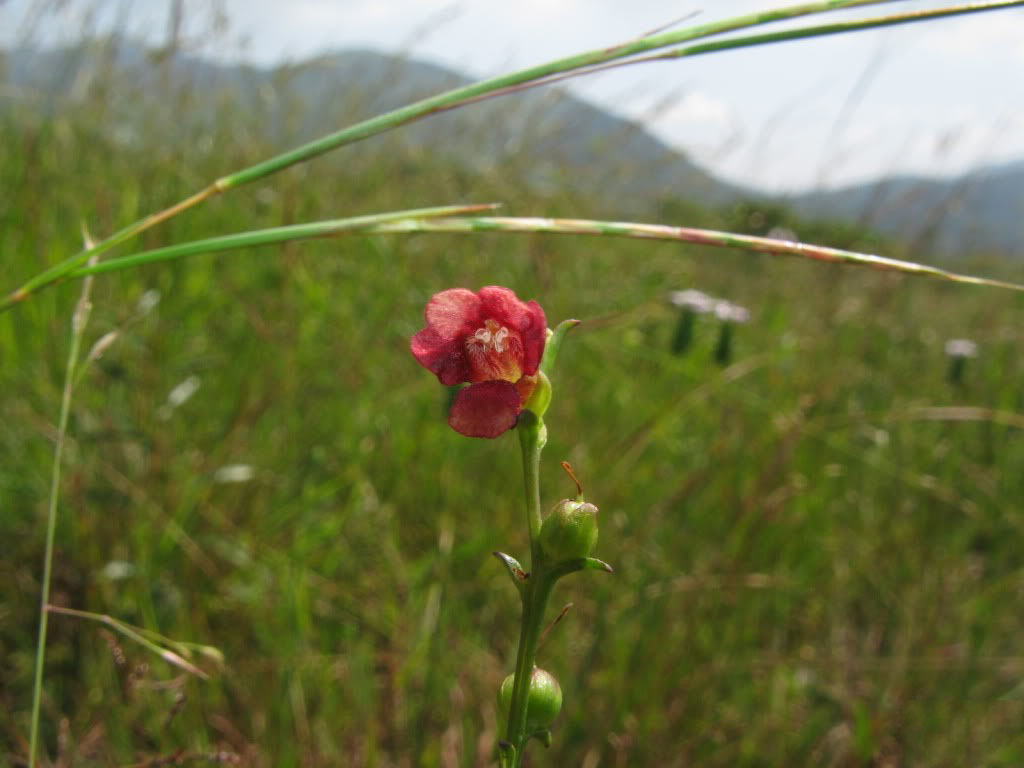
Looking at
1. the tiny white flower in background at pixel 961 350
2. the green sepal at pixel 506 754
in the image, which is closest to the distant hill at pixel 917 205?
the tiny white flower in background at pixel 961 350

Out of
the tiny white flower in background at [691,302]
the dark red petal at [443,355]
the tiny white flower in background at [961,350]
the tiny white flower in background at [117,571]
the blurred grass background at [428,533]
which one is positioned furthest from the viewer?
the tiny white flower in background at [961,350]

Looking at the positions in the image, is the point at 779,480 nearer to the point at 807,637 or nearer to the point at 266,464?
the point at 807,637

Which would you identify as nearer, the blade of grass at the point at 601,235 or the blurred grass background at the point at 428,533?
the blade of grass at the point at 601,235

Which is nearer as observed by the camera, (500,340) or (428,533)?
(500,340)

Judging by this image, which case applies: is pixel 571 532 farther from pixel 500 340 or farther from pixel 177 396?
pixel 177 396

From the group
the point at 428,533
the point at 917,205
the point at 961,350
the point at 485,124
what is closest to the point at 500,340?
the point at 428,533

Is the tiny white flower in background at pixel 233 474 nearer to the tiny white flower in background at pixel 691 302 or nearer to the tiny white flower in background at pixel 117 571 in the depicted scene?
the tiny white flower in background at pixel 117 571

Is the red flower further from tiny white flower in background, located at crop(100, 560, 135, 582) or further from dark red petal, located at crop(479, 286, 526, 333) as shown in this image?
tiny white flower in background, located at crop(100, 560, 135, 582)
